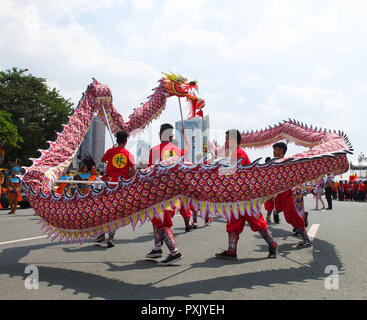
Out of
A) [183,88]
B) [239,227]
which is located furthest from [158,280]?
[183,88]

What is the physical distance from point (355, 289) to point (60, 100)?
30.7m

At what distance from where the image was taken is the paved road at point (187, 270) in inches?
133

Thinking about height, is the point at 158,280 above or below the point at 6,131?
below

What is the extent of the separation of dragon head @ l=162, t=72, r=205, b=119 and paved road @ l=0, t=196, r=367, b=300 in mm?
3185

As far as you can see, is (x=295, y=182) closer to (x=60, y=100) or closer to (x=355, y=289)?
(x=355, y=289)

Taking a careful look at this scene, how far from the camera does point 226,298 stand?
320 centimetres

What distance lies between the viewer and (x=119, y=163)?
552 centimetres

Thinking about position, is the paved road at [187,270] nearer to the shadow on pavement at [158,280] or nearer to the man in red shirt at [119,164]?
the shadow on pavement at [158,280]

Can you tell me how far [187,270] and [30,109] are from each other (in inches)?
1052

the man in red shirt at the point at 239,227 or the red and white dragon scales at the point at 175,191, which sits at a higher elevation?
the red and white dragon scales at the point at 175,191

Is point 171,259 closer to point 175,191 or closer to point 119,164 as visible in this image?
point 175,191

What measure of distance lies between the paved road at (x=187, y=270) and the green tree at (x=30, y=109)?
2209 cm

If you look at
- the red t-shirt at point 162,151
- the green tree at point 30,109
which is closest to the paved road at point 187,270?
the red t-shirt at point 162,151

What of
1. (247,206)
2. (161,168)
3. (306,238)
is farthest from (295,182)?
(306,238)
